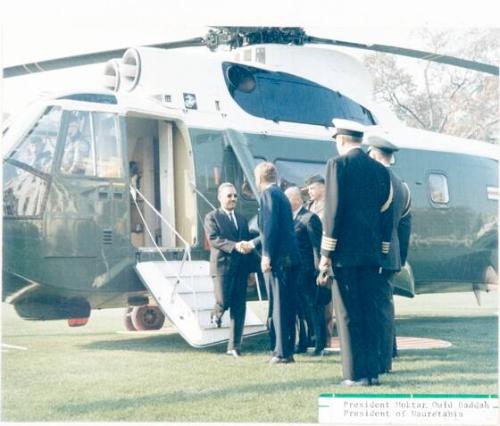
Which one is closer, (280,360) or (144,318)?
(280,360)

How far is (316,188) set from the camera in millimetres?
7430

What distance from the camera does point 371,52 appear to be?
7.33m

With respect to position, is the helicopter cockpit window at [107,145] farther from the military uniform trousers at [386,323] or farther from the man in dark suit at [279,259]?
the military uniform trousers at [386,323]

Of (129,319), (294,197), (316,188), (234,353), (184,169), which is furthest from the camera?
(184,169)

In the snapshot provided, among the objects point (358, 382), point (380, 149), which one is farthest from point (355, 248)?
point (380, 149)

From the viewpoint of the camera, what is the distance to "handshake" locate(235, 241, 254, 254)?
6.96 meters

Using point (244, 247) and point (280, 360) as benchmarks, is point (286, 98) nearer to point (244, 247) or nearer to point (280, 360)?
point (244, 247)

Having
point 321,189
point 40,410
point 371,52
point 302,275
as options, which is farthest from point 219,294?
point 371,52

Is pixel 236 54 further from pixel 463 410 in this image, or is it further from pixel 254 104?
pixel 463 410

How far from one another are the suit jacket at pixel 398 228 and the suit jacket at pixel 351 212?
33 centimetres

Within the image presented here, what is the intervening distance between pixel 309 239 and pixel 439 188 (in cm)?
246

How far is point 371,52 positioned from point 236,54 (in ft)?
4.69

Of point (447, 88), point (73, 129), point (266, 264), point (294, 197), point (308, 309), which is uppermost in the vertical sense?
point (447, 88)

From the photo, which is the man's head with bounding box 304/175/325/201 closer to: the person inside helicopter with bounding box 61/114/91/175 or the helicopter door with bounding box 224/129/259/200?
the helicopter door with bounding box 224/129/259/200
